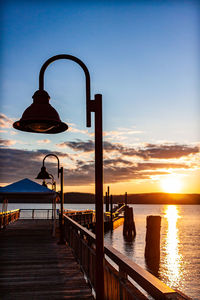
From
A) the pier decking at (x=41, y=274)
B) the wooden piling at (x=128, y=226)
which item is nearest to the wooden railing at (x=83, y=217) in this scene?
the wooden piling at (x=128, y=226)

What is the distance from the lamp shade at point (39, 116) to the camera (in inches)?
156

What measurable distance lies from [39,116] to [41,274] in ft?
16.2

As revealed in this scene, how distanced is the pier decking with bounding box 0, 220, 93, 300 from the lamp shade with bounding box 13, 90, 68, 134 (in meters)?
3.43

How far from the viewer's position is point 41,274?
7.29 metres

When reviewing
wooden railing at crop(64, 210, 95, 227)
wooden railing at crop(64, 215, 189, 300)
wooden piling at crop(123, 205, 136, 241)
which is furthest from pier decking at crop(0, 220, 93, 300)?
wooden piling at crop(123, 205, 136, 241)

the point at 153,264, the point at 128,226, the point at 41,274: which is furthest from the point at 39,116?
the point at 128,226

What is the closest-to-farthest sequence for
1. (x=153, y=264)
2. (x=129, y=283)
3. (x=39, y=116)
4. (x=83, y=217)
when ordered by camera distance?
(x=129, y=283)
(x=39, y=116)
(x=153, y=264)
(x=83, y=217)

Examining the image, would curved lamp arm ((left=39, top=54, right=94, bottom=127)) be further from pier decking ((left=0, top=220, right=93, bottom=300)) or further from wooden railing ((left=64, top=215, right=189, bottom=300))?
pier decking ((left=0, top=220, right=93, bottom=300))

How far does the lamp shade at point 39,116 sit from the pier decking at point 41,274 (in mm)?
3432

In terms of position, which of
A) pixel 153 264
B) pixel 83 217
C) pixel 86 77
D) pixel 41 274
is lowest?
pixel 153 264

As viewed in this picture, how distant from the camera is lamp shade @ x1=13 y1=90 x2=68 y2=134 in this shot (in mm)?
3951

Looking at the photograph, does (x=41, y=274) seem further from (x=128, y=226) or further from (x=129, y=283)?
(x=128, y=226)

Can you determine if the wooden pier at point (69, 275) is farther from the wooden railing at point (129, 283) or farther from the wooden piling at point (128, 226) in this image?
the wooden piling at point (128, 226)

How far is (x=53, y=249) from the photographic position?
1107cm
